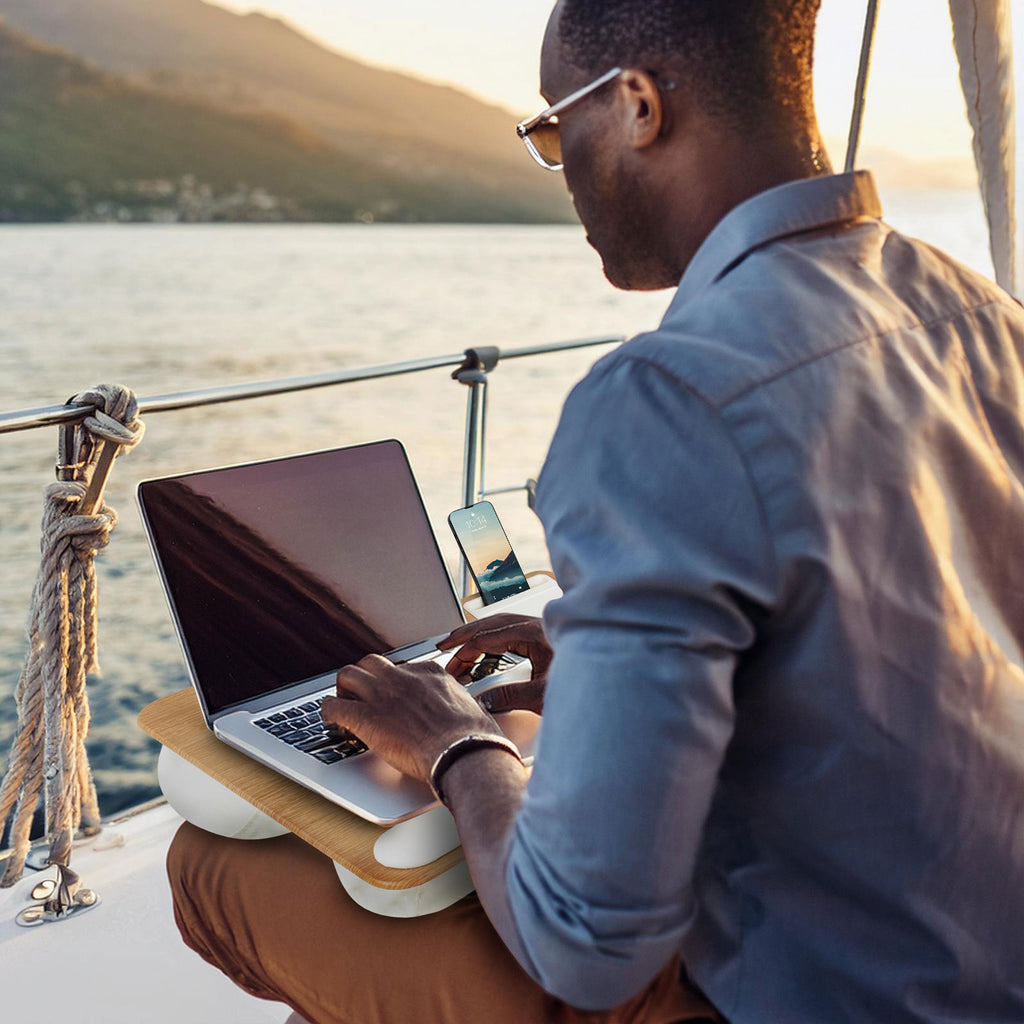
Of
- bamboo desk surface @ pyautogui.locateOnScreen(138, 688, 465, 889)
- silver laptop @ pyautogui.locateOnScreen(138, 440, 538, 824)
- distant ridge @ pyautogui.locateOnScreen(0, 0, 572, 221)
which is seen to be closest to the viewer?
bamboo desk surface @ pyautogui.locateOnScreen(138, 688, 465, 889)

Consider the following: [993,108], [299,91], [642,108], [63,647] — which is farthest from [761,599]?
[299,91]

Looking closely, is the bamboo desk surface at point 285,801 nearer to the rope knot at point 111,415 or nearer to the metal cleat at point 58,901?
the rope knot at point 111,415

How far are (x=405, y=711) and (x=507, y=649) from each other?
0.85ft

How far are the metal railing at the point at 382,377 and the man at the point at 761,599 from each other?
2.61ft

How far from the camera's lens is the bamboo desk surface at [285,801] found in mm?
811

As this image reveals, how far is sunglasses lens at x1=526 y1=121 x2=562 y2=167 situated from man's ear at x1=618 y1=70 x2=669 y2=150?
0.10m

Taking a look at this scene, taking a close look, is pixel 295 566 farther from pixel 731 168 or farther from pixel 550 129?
pixel 731 168

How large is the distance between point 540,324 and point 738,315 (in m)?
33.7

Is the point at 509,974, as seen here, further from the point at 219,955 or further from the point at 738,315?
the point at 738,315

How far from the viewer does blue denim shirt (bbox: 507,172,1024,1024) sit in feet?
1.92

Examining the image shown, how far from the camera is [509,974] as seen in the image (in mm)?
860

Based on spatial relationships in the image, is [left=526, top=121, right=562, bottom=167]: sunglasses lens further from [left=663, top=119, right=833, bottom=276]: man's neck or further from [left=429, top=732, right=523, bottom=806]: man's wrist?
[left=429, top=732, right=523, bottom=806]: man's wrist

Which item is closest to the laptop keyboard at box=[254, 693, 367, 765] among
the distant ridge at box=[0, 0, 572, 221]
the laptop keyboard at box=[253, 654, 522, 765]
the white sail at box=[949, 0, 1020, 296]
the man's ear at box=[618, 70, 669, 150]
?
the laptop keyboard at box=[253, 654, 522, 765]

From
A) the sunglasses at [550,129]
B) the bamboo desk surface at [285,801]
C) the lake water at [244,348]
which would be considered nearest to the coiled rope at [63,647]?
the bamboo desk surface at [285,801]
